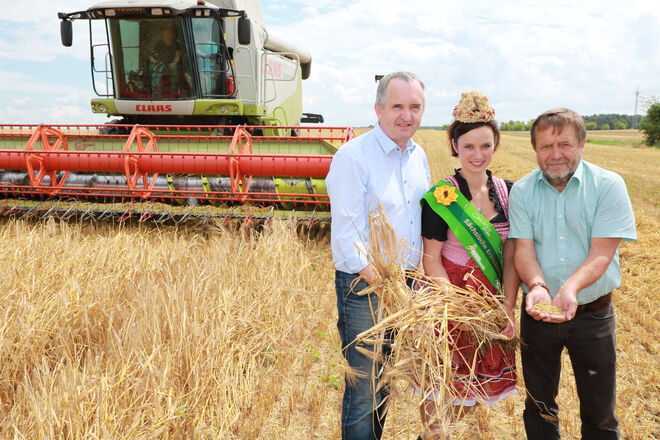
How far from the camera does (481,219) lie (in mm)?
1928

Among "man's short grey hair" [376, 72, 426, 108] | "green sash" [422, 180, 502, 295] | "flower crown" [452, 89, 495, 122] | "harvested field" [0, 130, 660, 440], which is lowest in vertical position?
"harvested field" [0, 130, 660, 440]

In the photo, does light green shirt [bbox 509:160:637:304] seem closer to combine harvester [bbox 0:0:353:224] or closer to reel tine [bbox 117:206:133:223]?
combine harvester [bbox 0:0:353:224]

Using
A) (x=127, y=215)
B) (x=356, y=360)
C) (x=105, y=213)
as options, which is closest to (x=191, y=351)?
(x=356, y=360)

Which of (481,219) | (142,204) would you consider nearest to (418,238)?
(481,219)

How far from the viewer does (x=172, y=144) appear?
20.7 feet

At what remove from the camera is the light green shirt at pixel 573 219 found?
5.80ft

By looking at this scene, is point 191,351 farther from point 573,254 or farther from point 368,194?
point 573,254

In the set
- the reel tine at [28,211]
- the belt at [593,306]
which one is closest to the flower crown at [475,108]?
the belt at [593,306]

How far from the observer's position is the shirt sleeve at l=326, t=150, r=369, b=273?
184cm

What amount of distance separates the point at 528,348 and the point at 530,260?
41 centimetres

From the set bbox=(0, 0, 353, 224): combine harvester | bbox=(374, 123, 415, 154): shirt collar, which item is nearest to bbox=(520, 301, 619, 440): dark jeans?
bbox=(374, 123, 415, 154): shirt collar

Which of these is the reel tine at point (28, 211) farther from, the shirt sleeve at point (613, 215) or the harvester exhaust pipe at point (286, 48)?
the shirt sleeve at point (613, 215)

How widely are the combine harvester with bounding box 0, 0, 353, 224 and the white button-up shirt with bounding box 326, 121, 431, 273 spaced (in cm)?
304

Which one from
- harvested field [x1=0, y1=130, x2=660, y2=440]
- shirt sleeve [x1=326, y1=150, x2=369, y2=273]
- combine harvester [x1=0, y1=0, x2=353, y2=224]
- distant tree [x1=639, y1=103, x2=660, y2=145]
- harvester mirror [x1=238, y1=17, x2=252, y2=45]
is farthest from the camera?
distant tree [x1=639, y1=103, x2=660, y2=145]
